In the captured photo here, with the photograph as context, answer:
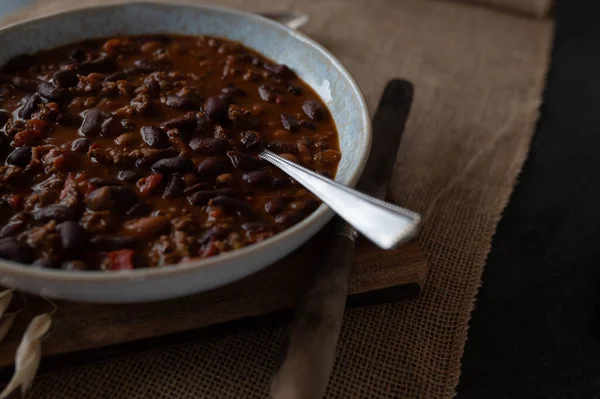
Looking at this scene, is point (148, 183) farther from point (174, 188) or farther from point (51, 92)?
point (51, 92)

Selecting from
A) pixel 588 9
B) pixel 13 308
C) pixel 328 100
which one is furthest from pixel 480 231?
pixel 588 9

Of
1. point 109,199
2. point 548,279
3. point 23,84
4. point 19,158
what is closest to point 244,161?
point 109,199

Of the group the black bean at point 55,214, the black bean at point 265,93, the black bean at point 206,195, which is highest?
the black bean at point 55,214

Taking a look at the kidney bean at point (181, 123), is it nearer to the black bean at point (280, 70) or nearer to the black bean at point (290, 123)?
the black bean at point (290, 123)

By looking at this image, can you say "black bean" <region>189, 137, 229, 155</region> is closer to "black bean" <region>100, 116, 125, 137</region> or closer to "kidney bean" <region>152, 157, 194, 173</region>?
"kidney bean" <region>152, 157, 194, 173</region>

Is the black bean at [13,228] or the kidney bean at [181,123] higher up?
the kidney bean at [181,123]

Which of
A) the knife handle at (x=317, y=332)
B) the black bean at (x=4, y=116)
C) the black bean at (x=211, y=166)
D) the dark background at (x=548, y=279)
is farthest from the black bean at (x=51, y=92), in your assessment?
the dark background at (x=548, y=279)
